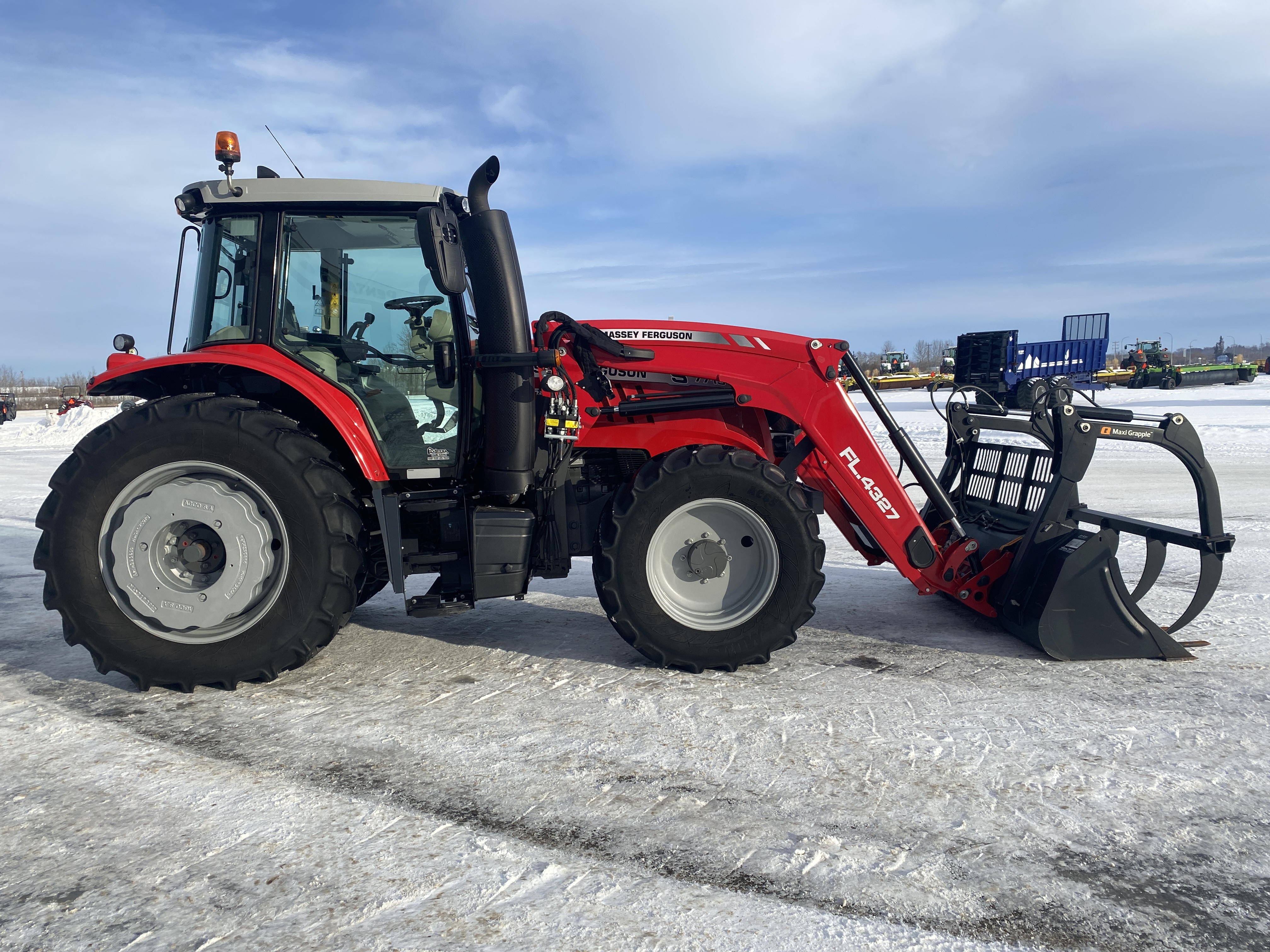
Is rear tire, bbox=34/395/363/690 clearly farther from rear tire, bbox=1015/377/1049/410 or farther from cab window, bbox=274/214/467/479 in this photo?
rear tire, bbox=1015/377/1049/410

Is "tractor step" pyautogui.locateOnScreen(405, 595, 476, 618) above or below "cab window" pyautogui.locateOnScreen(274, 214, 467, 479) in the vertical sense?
below

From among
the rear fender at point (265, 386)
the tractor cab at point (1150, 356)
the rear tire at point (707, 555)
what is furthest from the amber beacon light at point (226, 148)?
the tractor cab at point (1150, 356)

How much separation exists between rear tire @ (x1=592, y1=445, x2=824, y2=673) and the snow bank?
18795 millimetres

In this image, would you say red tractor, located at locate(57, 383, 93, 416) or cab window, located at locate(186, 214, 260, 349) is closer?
cab window, located at locate(186, 214, 260, 349)

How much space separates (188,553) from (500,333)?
1.68 metres

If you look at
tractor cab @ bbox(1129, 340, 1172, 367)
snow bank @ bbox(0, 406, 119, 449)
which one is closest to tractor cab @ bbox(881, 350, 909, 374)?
tractor cab @ bbox(1129, 340, 1172, 367)

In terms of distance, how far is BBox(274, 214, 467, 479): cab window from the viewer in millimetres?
3895

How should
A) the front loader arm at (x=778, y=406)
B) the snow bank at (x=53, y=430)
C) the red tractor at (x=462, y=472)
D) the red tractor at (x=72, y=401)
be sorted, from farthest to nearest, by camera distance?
the red tractor at (x=72, y=401) < the snow bank at (x=53, y=430) < the front loader arm at (x=778, y=406) < the red tractor at (x=462, y=472)

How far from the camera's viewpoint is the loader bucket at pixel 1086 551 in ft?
12.7

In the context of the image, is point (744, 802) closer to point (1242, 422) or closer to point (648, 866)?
point (648, 866)

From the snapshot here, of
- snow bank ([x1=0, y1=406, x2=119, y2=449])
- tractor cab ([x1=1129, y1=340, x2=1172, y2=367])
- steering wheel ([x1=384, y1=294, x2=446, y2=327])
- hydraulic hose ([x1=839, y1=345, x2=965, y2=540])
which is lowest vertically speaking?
→ snow bank ([x1=0, y1=406, x2=119, y2=449])

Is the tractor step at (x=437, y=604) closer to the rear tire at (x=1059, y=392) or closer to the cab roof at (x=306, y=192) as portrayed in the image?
the cab roof at (x=306, y=192)

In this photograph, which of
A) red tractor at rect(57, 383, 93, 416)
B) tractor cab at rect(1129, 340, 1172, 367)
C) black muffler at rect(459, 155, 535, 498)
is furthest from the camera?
tractor cab at rect(1129, 340, 1172, 367)

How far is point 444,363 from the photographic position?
396 cm
